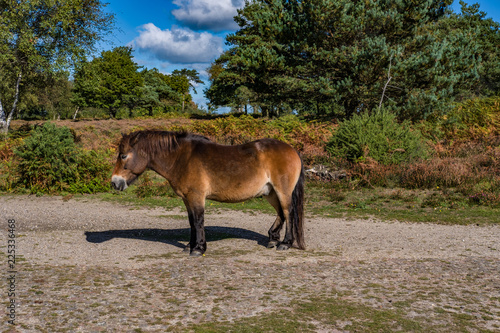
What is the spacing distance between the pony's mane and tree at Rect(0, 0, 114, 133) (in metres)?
18.5

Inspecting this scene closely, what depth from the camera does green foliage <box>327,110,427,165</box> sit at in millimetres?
14203

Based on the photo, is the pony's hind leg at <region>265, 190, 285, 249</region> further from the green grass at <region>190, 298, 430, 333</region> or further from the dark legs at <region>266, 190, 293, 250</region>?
the green grass at <region>190, 298, 430, 333</region>

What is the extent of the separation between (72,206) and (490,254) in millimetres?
10054

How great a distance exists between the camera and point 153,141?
6500mm

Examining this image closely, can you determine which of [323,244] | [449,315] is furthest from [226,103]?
[449,315]

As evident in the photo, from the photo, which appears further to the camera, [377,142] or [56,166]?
[377,142]

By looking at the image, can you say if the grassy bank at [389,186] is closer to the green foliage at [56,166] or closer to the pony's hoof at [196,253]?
the green foliage at [56,166]

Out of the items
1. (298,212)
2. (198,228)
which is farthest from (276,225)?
(198,228)

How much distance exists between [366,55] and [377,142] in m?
7.12

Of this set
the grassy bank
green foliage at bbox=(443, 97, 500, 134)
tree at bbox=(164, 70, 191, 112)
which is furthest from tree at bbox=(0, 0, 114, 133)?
tree at bbox=(164, 70, 191, 112)

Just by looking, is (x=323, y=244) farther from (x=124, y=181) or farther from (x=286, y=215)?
(x=124, y=181)

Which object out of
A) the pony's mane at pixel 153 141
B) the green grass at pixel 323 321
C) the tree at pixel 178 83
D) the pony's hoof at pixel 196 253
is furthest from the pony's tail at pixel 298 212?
the tree at pixel 178 83

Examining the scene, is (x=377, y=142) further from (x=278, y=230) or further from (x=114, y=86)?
(x=114, y=86)

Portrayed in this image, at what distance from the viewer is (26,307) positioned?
413cm
